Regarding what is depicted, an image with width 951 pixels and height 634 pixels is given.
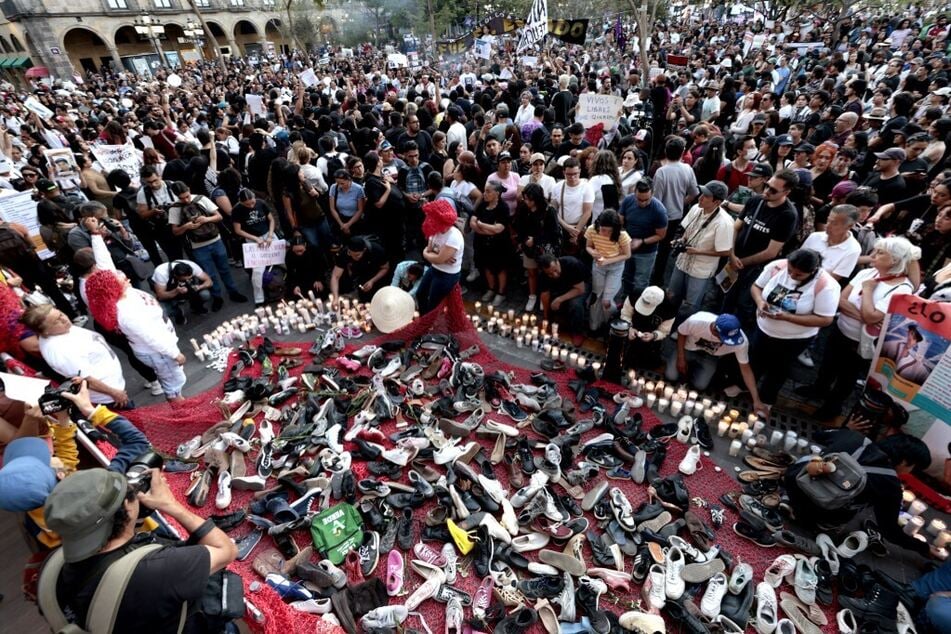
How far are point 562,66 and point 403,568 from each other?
64.3ft

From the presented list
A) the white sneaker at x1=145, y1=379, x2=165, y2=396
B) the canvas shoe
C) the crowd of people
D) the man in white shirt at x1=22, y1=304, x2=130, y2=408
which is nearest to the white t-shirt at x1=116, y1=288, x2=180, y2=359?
the crowd of people

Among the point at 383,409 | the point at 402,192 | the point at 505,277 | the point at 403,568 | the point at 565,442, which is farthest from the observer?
the point at 402,192

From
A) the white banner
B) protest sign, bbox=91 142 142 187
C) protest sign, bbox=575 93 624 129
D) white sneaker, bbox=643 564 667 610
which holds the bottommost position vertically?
white sneaker, bbox=643 564 667 610

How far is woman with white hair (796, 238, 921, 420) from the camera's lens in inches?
162

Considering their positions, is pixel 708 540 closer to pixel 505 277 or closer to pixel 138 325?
pixel 505 277

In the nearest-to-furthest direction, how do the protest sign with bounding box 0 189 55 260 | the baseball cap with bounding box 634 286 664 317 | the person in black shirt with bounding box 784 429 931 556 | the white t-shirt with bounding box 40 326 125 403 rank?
the person in black shirt with bounding box 784 429 931 556 < the white t-shirt with bounding box 40 326 125 403 < the baseball cap with bounding box 634 286 664 317 < the protest sign with bounding box 0 189 55 260

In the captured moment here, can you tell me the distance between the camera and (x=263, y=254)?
711 centimetres

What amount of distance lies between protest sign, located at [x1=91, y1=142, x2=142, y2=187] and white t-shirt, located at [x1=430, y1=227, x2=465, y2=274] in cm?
637

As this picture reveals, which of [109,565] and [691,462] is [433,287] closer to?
[691,462]

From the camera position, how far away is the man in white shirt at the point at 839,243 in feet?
14.6

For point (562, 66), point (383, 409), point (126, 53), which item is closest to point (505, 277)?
point (383, 409)

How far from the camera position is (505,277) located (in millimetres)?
7047

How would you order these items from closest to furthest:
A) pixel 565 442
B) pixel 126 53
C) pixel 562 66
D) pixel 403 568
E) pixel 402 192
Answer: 1. pixel 403 568
2. pixel 565 442
3. pixel 402 192
4. pixel 562 66
5. pixel 126 53

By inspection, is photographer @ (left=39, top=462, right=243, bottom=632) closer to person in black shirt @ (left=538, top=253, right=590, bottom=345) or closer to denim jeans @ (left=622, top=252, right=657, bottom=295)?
person in black shirt @ (left=538, top=253, right=590, bottom=345)
